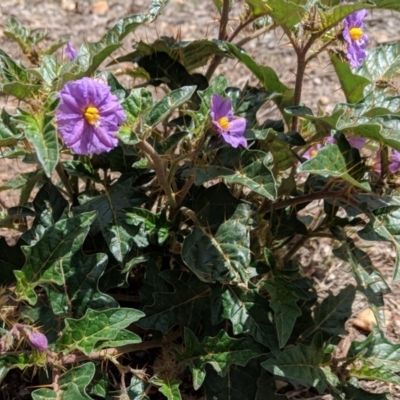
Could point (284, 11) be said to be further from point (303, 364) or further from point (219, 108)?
point (303, 364)

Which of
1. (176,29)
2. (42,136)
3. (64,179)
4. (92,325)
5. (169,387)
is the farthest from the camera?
(176,29)

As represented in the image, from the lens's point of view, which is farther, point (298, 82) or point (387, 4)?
point (298, 82)

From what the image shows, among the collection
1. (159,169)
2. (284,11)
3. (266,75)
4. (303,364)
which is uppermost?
(284,11)

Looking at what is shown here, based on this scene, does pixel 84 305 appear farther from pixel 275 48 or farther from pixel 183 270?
pixel 275 48

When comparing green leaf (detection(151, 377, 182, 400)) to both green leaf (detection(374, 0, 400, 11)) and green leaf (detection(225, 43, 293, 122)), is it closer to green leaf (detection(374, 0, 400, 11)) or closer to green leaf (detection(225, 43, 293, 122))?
green leaf (detection(225, 43, 293, 122))

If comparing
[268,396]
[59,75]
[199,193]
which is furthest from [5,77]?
[268,396]

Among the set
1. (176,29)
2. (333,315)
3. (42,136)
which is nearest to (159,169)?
(42,136)

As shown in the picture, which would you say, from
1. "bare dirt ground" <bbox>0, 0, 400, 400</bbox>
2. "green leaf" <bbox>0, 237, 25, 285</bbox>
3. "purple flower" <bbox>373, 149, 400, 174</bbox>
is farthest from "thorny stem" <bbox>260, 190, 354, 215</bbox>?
"bare dirt ground" <bbox>0, 0, 400, 400</bbox>
